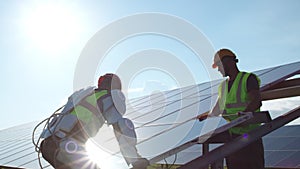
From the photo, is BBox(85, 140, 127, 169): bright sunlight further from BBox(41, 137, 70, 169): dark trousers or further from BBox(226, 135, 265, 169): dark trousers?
BBox(226, 135, 265, 169): dark trousers

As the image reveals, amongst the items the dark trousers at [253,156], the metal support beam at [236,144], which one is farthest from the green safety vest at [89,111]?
the dark trousers at [253,156]

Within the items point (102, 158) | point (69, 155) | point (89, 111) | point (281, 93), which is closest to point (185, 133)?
point (102, 158)

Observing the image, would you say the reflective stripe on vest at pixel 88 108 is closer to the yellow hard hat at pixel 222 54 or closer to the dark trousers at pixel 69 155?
the dark trousers at pixel 69 155

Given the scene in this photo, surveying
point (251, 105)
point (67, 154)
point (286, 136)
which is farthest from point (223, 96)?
point (286, 136)

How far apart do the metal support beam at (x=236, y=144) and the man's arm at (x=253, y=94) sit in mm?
338

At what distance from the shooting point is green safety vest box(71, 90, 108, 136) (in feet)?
12.7

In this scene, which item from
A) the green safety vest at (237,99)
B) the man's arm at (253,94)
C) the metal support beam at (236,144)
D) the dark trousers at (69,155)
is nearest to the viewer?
the metal support beam at (236,144)

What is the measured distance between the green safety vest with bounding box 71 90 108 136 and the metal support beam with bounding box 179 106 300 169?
1.28 metres

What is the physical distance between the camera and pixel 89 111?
386cm

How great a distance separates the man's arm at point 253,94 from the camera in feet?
13.5

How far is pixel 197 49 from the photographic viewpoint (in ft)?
16.7

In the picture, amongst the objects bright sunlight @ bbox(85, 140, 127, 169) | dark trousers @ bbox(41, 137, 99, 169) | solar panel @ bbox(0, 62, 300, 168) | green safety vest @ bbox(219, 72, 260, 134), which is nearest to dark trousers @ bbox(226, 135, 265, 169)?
green safety vest @ bbox(219, 72, 260, 134)

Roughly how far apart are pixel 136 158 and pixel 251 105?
1.63 metres

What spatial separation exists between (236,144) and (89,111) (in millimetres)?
1696
